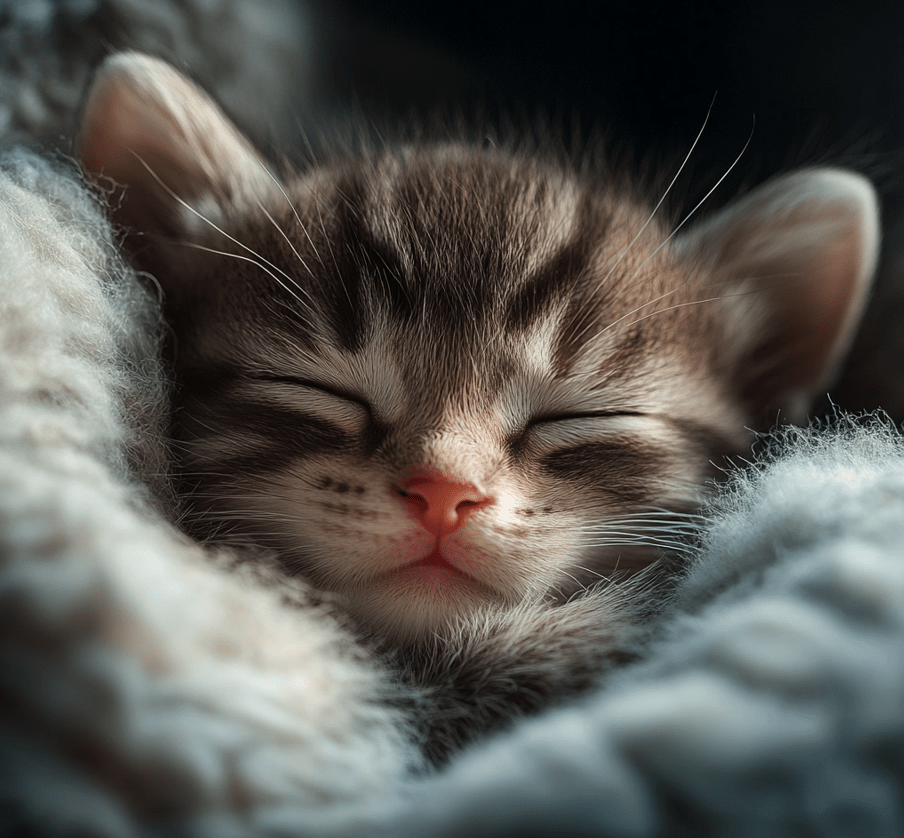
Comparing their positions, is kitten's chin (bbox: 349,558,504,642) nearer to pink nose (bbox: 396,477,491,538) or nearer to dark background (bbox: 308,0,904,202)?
pink nose (bbox: 396,477,491,538)

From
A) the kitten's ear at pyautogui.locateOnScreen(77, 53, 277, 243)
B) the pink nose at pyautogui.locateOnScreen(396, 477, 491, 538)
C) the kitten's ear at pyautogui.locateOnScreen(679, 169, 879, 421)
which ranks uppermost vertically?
the kitten's ear at pyautogui.locateOnScreen(679, 169, 879, 421)

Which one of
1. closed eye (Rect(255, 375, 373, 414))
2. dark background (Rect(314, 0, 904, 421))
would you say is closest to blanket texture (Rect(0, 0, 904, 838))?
closed eye (Rect(255, 375, 373, 414))

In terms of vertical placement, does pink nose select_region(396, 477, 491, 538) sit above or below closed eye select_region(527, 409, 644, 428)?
below

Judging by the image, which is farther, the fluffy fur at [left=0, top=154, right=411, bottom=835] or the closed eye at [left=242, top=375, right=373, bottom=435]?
the closed eye at [left=242, top=375, right=373, bottom=435]

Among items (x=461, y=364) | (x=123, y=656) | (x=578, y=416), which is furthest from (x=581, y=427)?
(x=123, y=656)

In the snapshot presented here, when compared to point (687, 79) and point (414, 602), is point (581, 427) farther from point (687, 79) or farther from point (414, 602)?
point (687, 79)

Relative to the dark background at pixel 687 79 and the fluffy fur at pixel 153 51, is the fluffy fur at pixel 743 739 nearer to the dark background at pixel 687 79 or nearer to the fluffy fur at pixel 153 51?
the dark background at pixel 687 79

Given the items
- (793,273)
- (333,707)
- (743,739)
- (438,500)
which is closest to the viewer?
(743,739)

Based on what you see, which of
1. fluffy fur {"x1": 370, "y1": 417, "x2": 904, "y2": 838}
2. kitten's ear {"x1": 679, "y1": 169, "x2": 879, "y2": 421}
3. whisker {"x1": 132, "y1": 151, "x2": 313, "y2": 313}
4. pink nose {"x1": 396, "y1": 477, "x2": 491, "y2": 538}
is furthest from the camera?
kitten's ear {"x1": 679, "y1": 169, "x2": 879, "y2": 421}
